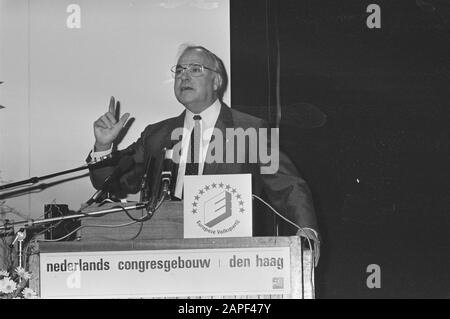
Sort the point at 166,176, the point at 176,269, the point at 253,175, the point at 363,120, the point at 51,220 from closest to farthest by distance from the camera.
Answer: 1. the point at 176,269
2. the point at 51,220
3. the point at 166,176
4. the point at 253,175
5. the point at 363,120

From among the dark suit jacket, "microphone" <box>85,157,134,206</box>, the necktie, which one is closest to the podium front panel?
"microphone" <box>85,157,134,206</box>

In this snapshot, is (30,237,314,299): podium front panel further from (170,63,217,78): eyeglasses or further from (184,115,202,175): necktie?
(170,63,217,78): eyeglasses

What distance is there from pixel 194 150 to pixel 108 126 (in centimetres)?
44

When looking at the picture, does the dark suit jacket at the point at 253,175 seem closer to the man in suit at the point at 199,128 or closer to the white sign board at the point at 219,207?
the man in suit at the point at 199,128

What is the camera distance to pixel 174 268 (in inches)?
112

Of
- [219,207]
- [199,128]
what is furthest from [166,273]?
[199,128]

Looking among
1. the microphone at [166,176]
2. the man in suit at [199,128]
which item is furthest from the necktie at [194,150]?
the microphone at [166,176]

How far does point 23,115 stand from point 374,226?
1877 mm

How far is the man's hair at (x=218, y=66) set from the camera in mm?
4160

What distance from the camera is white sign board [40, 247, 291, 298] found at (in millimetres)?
2838

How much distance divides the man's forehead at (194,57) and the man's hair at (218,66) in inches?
0.6

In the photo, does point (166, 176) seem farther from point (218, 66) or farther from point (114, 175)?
point (218, 66)

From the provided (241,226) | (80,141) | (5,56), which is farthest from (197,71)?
(241,226)

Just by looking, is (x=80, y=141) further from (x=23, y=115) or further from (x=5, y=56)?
(x=5, y=56)
